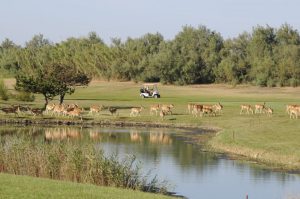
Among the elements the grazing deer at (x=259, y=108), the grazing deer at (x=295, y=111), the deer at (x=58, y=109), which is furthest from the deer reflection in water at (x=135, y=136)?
the grazing deer at (x=295, y=111)

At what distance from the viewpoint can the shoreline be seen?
123ft

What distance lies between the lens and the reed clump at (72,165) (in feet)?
88.4

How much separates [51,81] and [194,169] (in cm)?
3522

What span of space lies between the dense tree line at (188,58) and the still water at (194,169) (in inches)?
2345

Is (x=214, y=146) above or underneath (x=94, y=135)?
underneath

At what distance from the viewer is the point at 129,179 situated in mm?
27594

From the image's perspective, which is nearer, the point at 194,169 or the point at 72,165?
the point at 72,165

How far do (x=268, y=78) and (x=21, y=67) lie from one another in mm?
57569

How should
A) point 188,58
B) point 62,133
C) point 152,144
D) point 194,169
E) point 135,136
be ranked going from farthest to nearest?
point 188,58 < point 135,136 < point 62,133 < point 152,144 < point 194,169

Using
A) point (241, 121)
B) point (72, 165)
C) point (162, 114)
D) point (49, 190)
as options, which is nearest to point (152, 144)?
point (241, 121)

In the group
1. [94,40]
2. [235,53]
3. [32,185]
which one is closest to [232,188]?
[32,185]

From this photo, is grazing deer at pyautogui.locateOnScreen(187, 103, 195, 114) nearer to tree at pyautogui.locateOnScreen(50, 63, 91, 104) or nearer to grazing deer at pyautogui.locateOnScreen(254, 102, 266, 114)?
grazing deer at pyautogui.locateOnScreen(254, 102, 266, 114)

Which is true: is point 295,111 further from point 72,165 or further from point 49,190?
point 49,190

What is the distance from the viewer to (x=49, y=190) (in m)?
21.8
